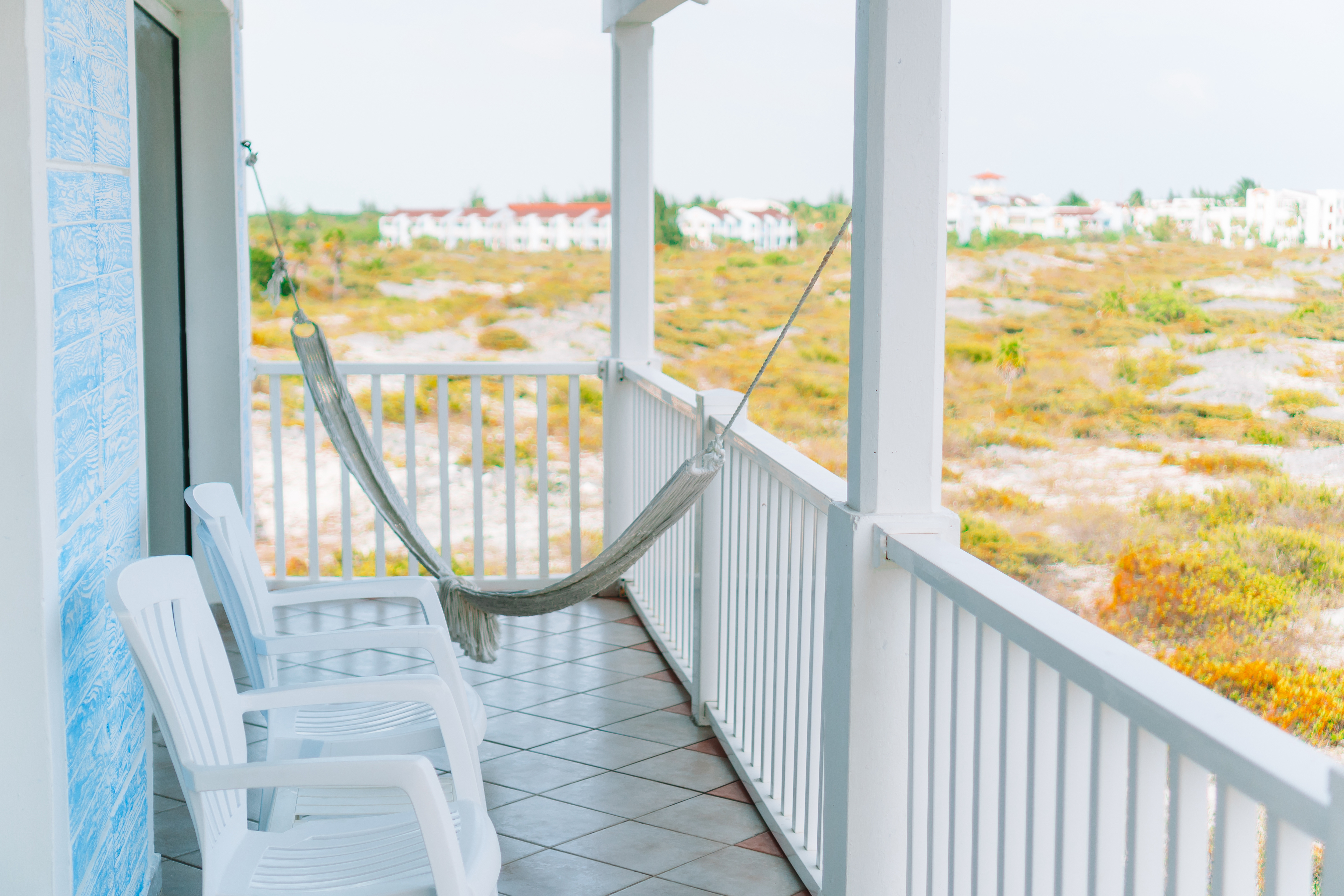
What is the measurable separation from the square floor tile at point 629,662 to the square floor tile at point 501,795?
35.3 inches

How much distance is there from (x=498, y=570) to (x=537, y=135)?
17.0 ft

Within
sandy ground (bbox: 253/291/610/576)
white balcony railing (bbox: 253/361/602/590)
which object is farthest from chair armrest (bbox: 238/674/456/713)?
sandy ground (bbox: 253/291/610/576)

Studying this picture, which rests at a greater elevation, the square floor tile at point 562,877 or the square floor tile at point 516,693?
the square floor tile at point 516,693

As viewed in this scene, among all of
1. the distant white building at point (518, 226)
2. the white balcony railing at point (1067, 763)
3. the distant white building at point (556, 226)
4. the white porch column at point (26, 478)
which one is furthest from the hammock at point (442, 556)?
the distant white building at point (556, 226)

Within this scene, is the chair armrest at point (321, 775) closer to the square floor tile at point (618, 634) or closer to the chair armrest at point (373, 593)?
the chair armrest at point (373, 593)

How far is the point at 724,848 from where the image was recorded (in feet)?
8.61

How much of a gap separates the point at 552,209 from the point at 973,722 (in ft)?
42.9

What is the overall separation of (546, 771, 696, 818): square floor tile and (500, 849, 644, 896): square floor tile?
24 cm

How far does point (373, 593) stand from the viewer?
→ 260 centimetres

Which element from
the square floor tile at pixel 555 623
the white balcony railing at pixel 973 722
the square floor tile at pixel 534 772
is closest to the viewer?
the white balcony railing at pixel 973 722

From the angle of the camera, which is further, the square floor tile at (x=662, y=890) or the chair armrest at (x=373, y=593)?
the chair armrest at (x=373, y=593)

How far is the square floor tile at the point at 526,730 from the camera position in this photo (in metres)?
3.21

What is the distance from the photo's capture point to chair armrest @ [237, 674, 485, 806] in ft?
6.24

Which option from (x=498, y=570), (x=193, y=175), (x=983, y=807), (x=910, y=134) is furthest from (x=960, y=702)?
(x=498, y=570)
